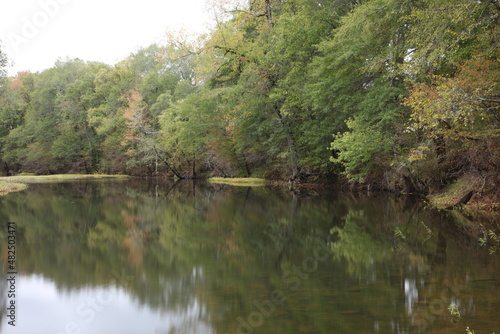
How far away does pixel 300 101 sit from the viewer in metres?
24.3

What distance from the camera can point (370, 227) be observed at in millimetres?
11078

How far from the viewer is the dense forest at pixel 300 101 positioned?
1215cm

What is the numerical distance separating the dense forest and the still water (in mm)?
3789

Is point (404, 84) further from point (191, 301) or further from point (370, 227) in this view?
point (191, 301)

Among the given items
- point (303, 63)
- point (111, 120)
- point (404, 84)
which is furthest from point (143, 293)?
point (111, 120)

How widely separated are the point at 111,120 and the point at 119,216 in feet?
125

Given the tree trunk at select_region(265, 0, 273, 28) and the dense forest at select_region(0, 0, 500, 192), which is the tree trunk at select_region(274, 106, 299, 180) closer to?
the dense forest at select_region(0, 0, 500, 192)

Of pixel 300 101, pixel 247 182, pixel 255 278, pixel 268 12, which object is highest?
pixel 268 12

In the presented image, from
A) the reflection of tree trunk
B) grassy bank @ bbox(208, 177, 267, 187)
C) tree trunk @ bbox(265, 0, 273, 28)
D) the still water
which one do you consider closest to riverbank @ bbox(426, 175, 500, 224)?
the still water

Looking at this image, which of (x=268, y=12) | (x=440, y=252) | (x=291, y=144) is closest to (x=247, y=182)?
(x=291, y=144)

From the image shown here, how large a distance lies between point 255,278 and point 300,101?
1920 centimetres

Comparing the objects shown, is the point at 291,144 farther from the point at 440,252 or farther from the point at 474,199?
the point at 440,252

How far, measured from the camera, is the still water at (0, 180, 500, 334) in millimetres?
4637

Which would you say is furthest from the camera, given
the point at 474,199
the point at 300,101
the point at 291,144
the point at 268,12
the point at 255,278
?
the point at 268,12
